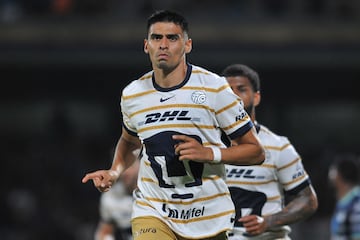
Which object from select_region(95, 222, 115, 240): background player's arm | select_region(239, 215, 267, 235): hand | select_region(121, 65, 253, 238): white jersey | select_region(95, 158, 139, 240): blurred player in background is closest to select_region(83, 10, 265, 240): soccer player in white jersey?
select_region(121, 65, 253, 238): white jersey

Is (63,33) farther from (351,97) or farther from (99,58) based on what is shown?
(351,97)

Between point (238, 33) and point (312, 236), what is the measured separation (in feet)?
12.9

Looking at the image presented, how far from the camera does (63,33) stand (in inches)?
663

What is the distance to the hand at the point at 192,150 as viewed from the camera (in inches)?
204

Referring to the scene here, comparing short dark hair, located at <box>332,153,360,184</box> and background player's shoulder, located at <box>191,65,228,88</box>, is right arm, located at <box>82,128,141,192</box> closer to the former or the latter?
background player's shoulder, located at <box>191,65,228,88</box>

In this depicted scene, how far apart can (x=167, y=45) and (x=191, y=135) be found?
1.78ft

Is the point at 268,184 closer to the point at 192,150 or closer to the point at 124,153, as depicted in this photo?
the point at 124,153

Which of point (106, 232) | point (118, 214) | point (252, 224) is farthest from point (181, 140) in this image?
point (118, 214)

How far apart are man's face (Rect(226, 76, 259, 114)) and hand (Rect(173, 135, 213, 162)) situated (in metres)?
1.45

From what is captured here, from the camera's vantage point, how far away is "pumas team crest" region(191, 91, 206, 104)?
18.0ft

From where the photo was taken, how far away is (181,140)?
5414 mm

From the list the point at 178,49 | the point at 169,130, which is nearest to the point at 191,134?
the point at 169,130

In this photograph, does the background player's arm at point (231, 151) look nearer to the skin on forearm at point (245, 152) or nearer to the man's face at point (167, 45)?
the skin on forearm at point (245, 152)

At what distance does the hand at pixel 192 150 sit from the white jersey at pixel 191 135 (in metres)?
0.20
